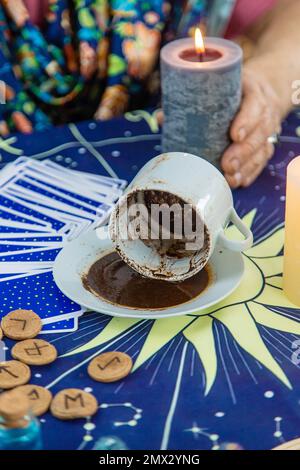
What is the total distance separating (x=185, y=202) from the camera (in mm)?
828

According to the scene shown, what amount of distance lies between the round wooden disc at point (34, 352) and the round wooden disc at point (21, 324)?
12mm

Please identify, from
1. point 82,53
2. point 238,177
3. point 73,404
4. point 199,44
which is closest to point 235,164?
point 238,177

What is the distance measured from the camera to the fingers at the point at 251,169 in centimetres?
110

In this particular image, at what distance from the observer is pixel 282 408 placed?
729 mm

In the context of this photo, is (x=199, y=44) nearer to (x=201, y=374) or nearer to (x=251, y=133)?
(x=251, y=133)

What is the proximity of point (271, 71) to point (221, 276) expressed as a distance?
55 centimetres

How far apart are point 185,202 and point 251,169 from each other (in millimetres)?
317

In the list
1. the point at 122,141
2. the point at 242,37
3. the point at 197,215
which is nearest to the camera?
the point at 197,215

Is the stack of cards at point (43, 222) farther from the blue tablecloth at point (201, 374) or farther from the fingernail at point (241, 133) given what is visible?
the fingernail at point (241, 133)

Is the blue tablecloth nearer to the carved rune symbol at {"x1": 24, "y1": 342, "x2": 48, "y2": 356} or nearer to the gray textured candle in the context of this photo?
the carved rune symbol at {"x1": 24, "y1": 342, "x2": 48, "y2": 356}

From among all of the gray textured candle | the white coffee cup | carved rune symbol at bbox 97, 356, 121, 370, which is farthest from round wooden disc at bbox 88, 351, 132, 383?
the gray textured candle

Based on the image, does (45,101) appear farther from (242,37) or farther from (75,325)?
(75,325)

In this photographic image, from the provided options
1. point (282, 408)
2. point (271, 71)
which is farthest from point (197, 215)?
point (271, 71)
